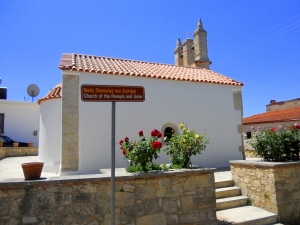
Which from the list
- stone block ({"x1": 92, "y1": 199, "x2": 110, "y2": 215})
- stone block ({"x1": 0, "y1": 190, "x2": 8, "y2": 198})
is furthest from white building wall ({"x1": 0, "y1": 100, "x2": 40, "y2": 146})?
stone block ({"x1": 92, "y1": 199, "x2": 110, "y2": 215})

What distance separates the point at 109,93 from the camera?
9.06 feet

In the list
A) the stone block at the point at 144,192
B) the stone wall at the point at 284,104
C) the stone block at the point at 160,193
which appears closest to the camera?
the stone block at the point at 144,192

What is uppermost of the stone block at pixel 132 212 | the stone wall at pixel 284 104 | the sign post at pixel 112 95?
the stone wall at pixel 284 104

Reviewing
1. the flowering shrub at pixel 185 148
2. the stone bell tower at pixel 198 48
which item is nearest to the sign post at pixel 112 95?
the flowering shrub at pixel 185 148

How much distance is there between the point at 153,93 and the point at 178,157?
4215 mm

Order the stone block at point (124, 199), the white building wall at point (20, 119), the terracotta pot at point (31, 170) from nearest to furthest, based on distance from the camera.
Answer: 1. the terracotta pot at point (31, 170)
2. the stone block at point (124, 199)
3. the white building wall at point (20, 119)

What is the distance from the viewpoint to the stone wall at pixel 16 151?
548 inches

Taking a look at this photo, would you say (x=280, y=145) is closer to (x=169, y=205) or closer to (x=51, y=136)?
(x=169, y=205)

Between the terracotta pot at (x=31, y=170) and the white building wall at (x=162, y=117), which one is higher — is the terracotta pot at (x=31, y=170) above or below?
below

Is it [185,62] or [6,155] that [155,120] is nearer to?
[185,62]

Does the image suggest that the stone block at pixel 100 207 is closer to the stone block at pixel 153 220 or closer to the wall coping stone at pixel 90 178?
the wall coping stone at pixel 90 178

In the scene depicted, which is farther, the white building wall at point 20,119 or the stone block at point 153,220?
the white building wall at point 20,119

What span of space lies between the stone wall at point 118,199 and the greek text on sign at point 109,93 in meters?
1.49

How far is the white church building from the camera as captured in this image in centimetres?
718
